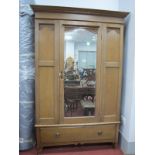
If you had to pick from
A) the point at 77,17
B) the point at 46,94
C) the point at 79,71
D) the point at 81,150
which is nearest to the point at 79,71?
the point at 79,71

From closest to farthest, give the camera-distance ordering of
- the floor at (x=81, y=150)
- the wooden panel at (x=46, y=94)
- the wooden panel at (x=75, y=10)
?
the wooden panel at (x=75, y=10), the wooden panel at (x=46, y=94), the floor at (x=81, y=150)

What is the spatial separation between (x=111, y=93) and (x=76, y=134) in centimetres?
73

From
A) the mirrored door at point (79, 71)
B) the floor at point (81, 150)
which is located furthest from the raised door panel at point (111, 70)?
the floor at point (81, 150)

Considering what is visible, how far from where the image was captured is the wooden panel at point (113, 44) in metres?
2.18

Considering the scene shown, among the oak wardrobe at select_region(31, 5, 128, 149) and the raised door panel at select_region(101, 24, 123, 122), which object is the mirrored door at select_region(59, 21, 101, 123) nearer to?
the oak wardrobe at select_region(31, 5, 128, 149)

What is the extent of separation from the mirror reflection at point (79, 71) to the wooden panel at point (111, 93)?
17cm

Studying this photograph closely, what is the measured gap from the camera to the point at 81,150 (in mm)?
2270

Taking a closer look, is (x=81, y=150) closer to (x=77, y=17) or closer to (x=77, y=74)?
(x=77, y=74)

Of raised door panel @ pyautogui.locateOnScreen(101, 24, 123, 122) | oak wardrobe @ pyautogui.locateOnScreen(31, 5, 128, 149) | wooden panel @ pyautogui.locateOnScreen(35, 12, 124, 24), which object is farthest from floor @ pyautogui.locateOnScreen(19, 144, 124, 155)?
wooden panel @ pyautogui.locateOnScreen(35, 12, 124, 24)

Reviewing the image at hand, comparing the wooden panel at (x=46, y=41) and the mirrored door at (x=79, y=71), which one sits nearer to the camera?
the wooden panel at (x=46, y=41)

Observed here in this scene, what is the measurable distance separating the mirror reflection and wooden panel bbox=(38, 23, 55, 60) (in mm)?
173

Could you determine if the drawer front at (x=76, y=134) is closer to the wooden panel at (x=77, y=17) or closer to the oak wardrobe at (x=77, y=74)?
the oak wardrobe at (x=77, y=74)
